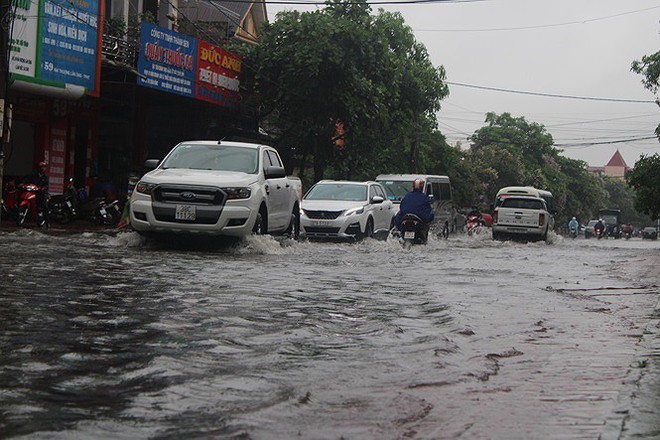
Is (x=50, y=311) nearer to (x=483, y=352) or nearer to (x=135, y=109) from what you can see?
(x=483, y=352)

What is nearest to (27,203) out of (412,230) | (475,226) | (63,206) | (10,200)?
(10,200)

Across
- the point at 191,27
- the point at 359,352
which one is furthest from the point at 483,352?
the point at 191,27

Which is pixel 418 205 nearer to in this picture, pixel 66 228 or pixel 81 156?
pixel 66 228

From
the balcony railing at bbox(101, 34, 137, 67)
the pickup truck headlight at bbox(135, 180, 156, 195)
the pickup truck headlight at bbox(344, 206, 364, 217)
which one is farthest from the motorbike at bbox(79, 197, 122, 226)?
the pickup truck headlight at bbox(135, 180, 156, 195)

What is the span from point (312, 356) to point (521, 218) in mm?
27468

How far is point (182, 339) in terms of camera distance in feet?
20.5

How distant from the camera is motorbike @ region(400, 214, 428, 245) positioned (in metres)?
21.7

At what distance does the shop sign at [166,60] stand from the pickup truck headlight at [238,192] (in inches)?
443

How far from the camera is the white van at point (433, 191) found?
1211 inches

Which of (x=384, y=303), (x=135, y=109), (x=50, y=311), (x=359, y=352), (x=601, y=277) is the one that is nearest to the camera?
(x=359, y=352)

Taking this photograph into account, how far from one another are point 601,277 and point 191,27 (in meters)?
24.0

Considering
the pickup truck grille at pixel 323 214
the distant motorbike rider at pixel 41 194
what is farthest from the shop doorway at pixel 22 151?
the pickup truck grille at pixel 323 214

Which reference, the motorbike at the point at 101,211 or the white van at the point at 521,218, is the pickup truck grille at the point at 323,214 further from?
the white van at the point at 521,218

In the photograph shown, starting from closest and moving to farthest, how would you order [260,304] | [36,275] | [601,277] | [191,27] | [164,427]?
[164,427] < [260,304] < [36,275] < [601,277] < [191,27]
